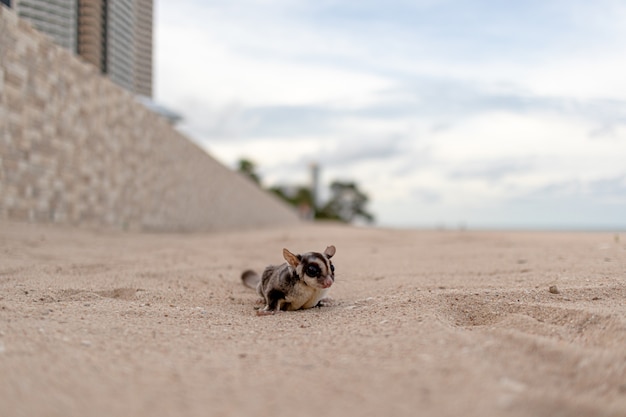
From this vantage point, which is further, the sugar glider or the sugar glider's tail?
the sugar glider's tail

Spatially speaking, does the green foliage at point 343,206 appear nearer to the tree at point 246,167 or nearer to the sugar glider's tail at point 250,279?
the tree at point 246,167

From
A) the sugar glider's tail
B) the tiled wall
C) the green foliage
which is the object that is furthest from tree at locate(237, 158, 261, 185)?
the sugar glider's tail

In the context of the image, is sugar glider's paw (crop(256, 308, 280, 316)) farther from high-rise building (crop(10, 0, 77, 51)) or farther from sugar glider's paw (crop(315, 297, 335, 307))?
high-rise building (crop(10, 0, 77, 51))

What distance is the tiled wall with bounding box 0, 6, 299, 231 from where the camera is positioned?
680 centimetres

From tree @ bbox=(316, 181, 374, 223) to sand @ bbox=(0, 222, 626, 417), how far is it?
54919mm

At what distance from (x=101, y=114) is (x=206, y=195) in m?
9.58

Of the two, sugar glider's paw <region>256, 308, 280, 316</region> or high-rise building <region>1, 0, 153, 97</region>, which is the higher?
high-rise building <region>1, 0, 153, 97</region>

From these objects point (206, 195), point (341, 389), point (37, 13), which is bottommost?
point (341, 389)

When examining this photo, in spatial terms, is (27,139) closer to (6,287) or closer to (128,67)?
(6,287)

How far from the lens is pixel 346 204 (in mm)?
59562

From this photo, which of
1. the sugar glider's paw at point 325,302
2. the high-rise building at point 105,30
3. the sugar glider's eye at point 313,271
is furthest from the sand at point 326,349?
the high-rise building at point 105,30

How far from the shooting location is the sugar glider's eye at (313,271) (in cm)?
307

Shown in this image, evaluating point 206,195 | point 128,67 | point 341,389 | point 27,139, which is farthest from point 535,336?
point 206,195

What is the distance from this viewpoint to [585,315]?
2355 mm
